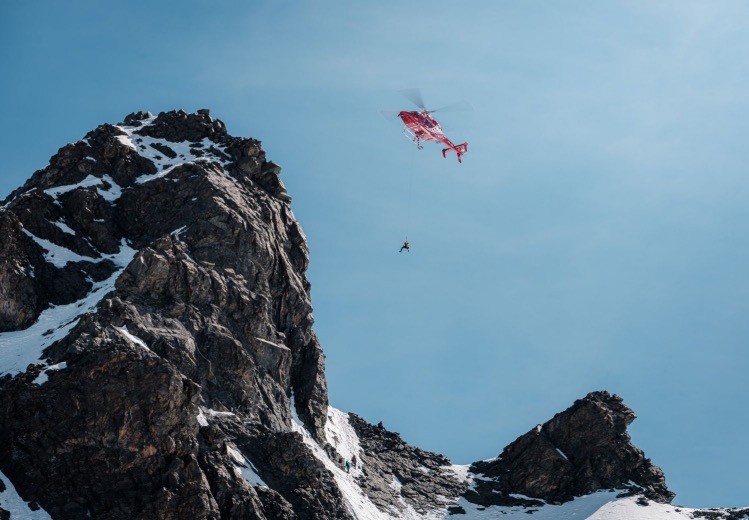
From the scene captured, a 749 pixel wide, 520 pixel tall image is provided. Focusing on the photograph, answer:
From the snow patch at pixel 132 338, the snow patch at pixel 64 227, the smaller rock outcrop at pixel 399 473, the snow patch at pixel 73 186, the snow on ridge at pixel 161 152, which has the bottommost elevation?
the snow patch at pixel 132 338

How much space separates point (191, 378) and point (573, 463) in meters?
50.8

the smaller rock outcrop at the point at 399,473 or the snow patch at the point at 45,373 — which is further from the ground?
the smaller rock outcrop at the point at 399,473

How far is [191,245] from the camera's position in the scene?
115000 mm

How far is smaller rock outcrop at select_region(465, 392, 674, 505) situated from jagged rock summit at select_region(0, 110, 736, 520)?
224mm

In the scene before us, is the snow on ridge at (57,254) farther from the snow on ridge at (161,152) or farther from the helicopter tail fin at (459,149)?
the helicopter tail fin at (459,149)

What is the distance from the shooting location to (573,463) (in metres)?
→ 134

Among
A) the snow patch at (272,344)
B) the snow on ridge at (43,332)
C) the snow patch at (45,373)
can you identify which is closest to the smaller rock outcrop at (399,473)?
the snow patch at (272,344)

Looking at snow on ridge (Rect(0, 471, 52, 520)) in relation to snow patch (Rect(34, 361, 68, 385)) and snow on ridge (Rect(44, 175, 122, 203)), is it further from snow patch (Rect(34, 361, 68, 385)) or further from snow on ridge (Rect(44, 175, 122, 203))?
snow on ridge (Rect(44, 175, 122, 203))

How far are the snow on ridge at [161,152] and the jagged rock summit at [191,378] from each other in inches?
10.6

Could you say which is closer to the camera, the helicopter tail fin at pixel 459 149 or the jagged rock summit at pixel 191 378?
the jagged rock summit at pixel 191 378

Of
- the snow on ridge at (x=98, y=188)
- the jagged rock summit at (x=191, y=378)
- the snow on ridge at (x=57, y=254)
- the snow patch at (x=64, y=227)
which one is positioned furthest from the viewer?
the snow on ridge at (x=98, y=188)

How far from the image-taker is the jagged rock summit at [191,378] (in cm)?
8806

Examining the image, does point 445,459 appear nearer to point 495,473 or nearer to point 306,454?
point 495,473

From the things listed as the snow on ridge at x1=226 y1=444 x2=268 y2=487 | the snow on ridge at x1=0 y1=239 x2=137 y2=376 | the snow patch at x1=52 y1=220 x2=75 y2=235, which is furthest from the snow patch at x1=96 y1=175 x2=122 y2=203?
the snow on ridge at x1=226 y1=444 x2=268 y2=487
